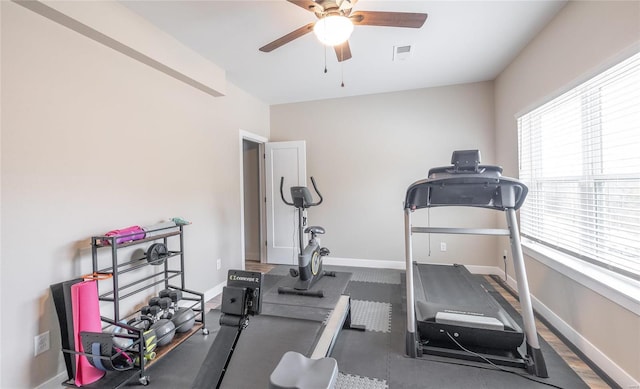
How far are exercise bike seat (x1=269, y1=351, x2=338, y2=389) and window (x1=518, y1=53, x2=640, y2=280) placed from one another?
6.52 feet

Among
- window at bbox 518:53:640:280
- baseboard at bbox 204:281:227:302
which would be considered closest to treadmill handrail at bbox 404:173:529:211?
window at bbox 518:53:640:280

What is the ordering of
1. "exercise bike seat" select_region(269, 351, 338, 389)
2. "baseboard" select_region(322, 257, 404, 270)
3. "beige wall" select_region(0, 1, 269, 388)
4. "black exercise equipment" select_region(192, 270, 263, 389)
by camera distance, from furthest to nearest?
1. "baseboard" select_region(322, 257, 404, 270)
2. "beige wall" select_region(0, 1, 269, 388)
3. "black exercise equipment" select_region(192, 270, 263, 389)
4. "exercise bike seat" select_region(269, 351, 338, 389)

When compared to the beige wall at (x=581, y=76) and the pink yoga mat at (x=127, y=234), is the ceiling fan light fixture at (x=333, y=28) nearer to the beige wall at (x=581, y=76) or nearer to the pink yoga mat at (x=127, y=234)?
the beige wall at (x=581, y=76)

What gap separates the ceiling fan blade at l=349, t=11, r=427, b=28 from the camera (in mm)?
1760

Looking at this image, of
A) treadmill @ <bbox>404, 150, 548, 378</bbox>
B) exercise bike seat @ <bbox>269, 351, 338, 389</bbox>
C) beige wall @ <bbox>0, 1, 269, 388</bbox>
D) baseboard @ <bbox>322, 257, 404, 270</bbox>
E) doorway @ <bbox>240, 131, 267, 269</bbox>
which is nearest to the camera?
exercise bike seat @ <bbox>269, 351, 338, 389</bbox>

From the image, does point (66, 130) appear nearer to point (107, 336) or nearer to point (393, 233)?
point (107, 336)

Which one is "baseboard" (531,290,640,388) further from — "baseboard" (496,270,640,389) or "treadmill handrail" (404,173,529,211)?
"treadmill handrail" (404,173,529,211)

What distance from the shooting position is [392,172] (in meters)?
4.18

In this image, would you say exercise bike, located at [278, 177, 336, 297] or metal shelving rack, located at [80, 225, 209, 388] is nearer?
metal shelving rack, located at [80, 225, 209, 388]

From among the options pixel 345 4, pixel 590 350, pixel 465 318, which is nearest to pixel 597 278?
pixel 590 350

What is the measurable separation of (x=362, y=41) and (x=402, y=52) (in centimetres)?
52

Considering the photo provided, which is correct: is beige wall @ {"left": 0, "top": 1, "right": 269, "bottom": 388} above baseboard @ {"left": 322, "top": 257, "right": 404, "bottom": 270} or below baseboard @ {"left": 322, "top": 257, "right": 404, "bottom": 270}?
above

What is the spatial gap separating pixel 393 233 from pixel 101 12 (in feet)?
13.1

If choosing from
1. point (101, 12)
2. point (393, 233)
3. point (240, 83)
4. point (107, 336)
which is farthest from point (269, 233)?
point (101, 12)
